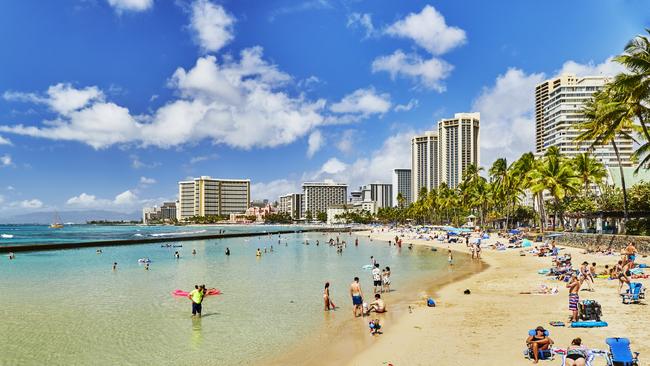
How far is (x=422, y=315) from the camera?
16656 millimetres

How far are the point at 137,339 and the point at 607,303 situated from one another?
1672 centimetres

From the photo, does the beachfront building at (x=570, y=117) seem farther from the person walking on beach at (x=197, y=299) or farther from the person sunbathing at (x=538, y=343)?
the person sunbathing at (x=538, y=343)

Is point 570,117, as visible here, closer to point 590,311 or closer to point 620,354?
point 590,311

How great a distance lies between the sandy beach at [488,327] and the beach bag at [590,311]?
43 centimetres

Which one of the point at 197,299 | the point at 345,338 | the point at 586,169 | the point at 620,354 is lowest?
the point at 345,338

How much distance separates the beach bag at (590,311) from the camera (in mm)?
13438

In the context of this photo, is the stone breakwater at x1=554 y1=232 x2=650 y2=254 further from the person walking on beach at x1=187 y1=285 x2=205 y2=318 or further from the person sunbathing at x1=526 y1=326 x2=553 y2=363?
the person walking on beach at x1=187 y1=285 x2=205 y2=318

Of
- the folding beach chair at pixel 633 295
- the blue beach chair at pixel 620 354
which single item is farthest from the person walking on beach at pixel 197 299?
the folding beach chair at pixel 633 295

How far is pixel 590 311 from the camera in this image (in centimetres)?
1357

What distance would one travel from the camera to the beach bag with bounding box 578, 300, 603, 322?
13.4 metres

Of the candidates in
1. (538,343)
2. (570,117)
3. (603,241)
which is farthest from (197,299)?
(570,117)

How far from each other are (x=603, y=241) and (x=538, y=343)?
1223 inches

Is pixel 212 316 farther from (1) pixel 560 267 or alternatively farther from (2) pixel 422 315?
(1) pixel 560 267

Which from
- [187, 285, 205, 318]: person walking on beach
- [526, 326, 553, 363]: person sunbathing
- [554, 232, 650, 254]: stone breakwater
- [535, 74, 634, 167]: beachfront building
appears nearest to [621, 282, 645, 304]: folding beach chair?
[526, 326, 553, 363]: person sunbathing
